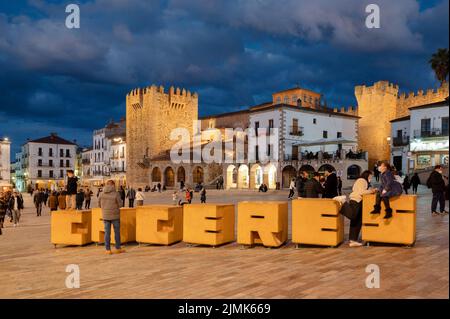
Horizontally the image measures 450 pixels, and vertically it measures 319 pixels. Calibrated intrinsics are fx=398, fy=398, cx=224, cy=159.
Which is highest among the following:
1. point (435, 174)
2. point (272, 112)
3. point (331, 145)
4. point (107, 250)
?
point (272, 112)

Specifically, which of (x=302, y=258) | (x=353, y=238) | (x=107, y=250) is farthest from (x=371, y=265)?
(x=107, y=250)

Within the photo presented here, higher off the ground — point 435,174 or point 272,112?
point 272,112

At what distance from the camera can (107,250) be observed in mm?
8609

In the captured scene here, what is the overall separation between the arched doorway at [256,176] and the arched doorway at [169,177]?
14699 mm

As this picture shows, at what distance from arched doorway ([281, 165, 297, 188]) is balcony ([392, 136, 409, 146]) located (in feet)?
44.1

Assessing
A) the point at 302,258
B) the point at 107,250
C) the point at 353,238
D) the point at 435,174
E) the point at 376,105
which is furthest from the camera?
the point at 376,105

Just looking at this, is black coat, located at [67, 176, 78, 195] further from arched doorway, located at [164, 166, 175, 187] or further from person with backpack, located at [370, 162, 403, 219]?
arched doorway, located at [164, 166, 175, 187]

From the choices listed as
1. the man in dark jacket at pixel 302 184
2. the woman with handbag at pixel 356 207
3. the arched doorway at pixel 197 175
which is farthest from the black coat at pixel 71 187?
the arched doorway at pixel 197 175

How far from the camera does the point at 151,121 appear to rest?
59.5m

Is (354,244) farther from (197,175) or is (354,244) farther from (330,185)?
(197,175)

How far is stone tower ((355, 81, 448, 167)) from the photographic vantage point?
52562mm

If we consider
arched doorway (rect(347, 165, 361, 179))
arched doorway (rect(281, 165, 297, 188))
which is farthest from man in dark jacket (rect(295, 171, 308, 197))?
arched doorway (rect(281, 165, 297, 188))

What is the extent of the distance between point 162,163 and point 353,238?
49.1 metres
